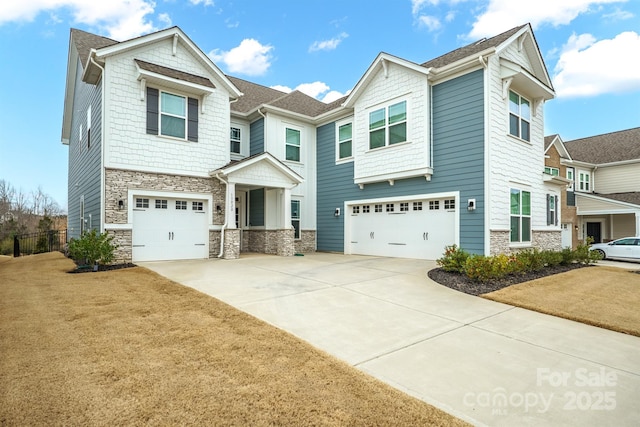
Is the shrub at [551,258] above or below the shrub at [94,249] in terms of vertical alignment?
below

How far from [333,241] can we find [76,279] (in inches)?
389

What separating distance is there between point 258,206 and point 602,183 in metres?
24.3

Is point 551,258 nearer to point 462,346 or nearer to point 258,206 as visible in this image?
point 462,346

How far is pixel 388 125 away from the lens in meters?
12.6

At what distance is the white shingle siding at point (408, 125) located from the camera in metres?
11.5

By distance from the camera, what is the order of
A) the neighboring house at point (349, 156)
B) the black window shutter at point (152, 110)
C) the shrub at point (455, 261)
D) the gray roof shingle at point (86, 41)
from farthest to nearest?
the gray roof shingle at point (86, 41) → the black window shutter at point (152, 110) → the neighboring house at point (349, 156) → the shrub at point (455, 261)

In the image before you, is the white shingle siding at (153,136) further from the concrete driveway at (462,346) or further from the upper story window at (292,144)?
the concrete driveway at (462,346)

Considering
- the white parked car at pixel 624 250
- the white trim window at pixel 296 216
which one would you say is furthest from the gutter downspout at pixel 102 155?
the white parked car at pixel 624 250

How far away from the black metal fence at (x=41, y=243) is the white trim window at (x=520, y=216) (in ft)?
68.7

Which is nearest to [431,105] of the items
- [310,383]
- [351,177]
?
[351,177]

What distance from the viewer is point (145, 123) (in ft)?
36.5

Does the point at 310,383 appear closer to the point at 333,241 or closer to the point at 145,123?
the point at 145,123

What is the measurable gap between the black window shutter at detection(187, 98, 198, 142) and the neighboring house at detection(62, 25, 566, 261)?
0.12 ft

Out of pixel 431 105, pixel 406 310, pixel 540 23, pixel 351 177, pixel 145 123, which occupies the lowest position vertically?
pixel 406 310
